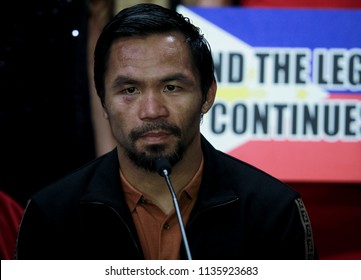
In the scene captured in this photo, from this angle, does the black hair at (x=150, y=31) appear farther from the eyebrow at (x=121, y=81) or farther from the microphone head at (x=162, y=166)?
the microphone head at (x=162, y=166)

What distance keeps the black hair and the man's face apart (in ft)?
0.06

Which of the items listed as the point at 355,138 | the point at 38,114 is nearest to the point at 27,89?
the point at 38,114

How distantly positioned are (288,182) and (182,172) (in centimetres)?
39

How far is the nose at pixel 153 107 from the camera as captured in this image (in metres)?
1.54

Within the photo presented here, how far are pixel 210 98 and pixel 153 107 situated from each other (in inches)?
8.2

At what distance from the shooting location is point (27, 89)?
1.91 m

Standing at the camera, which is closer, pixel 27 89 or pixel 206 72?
pixel 206 72

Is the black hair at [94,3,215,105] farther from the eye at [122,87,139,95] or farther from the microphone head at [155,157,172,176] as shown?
the microphone head at [155,157,172,176]

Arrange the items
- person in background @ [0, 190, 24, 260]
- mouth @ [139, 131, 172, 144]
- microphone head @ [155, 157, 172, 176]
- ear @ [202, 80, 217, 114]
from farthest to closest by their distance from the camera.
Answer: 1. person in background @ [0, 190, 24, 260]
2. ear @ [202, 80, 217, 114]
3. mouth @ [139, 131, 172, 144]
4. microphone head @ [155, 157, 172, 176]

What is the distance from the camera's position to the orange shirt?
1.59 metres

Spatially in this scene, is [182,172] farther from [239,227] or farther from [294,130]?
[294,130]

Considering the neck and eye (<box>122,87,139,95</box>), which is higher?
eye (<box>122,87,139,95</box>)

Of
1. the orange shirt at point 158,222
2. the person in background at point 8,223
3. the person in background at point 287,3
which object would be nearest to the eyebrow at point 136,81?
the orange shirt at point 158,222

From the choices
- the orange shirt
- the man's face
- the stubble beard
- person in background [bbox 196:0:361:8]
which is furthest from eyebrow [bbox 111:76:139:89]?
person in background [bbox 196:0:361:8]
